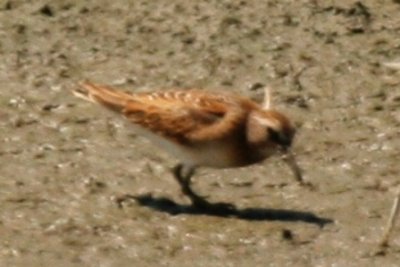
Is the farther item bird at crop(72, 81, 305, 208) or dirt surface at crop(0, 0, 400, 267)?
bird at crop(72, 81, 305, 208)

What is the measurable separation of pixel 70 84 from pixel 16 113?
0.68 metres

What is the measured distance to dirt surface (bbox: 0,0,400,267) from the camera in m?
11.3

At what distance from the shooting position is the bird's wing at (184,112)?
38.4ft

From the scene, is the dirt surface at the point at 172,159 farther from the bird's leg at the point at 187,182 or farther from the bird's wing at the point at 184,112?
the bird's wing at the point at 184,112

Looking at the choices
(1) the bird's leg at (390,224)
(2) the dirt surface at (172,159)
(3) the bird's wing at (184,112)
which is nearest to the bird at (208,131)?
(3) the bird's wing at (184,112)

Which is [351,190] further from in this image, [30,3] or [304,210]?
[30,3]

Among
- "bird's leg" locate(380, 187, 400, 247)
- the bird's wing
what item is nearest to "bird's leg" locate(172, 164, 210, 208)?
the bird's wing

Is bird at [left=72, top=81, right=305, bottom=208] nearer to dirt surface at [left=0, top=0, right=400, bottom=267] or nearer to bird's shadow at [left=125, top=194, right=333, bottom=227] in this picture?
bird's shadow at [left=125, top=194, right=333, bottom=227]

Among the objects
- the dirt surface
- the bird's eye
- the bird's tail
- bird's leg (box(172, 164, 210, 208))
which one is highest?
the bird's tail


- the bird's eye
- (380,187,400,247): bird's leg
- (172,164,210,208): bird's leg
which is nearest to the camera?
(380,187,400,247): bird's leg

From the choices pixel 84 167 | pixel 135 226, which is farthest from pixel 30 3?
pixel 135 226

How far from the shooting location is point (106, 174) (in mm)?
12211

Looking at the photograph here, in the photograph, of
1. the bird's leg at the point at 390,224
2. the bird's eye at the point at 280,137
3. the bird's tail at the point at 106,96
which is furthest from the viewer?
the bird's tail at the point at 106,96

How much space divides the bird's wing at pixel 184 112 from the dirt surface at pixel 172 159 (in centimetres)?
45
